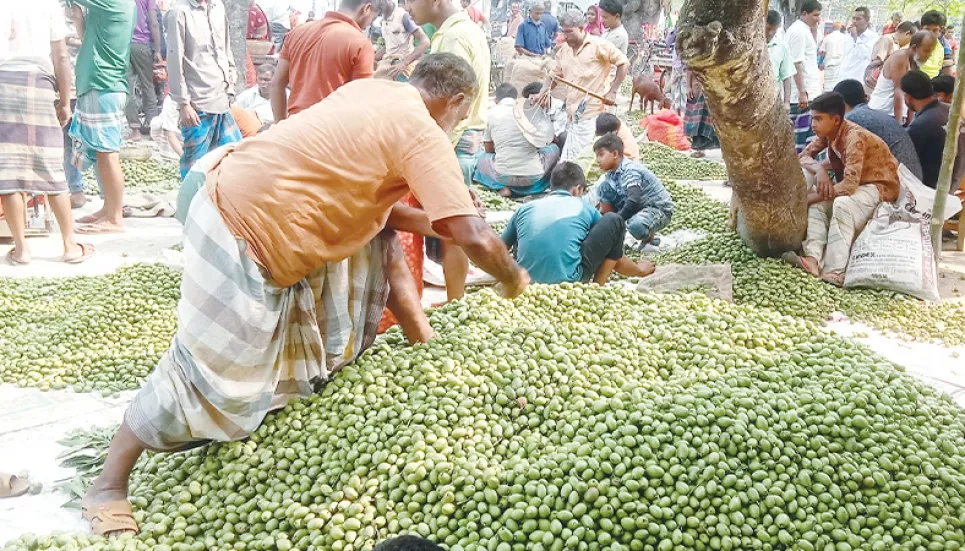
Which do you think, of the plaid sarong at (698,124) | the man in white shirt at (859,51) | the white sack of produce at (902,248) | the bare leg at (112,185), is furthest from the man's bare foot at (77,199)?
the man in white shirt at (859,51)

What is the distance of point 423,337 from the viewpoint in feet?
10.4

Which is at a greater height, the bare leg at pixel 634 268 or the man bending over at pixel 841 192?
the man bending over at pixel 841 192

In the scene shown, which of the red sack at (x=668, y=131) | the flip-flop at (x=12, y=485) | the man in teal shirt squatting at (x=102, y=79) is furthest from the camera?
the red sack at (x=668, y=131)

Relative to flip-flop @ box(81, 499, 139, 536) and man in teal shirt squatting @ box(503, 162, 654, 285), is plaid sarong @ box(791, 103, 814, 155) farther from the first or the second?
flip-flop @ box(81, 499, 139, 536)

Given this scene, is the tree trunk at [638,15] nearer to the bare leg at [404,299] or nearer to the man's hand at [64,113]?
the man's hand at [64,113]

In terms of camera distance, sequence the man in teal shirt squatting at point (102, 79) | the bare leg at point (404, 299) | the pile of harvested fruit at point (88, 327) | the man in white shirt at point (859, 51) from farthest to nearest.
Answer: the man in white shirt at point (859, 51)
the man in teal shirt squatting at point (102, 79)
the pile of harvested fruit at point (88, 327)
the bare leg at point (404, 299)

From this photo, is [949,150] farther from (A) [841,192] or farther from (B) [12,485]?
(B) [12,485]

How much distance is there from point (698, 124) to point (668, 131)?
0.96 metres

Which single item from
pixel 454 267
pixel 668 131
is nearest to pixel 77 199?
pixel 454 267

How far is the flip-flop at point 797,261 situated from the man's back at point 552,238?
1431mm

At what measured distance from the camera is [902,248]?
199 inches

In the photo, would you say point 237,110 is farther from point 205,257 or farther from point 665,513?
point 665,513

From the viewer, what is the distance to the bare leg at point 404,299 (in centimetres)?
308

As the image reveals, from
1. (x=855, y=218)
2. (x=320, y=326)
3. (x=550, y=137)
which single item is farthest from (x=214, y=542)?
(x=550, y=137)
